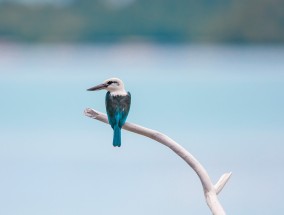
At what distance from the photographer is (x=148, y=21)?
49.1 meters

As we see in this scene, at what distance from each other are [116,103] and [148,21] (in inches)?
1746

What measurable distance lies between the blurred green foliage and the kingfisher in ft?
139

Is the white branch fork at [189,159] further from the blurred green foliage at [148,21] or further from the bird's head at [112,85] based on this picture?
the blurred green foliage at [148,21]

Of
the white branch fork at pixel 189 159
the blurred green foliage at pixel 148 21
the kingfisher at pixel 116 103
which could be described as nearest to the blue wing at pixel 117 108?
the kingfisher at pixel 116 103

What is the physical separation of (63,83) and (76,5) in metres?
6.94

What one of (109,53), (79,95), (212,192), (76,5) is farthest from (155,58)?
(212,192)

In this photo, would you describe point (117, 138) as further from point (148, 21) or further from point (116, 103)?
point (148, 21)

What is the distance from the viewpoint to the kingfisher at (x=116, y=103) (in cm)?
473

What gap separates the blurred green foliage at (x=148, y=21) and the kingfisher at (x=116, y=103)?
4222cm

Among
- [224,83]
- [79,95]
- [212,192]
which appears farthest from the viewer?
[224,83]

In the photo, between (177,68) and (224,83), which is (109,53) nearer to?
(177,68)

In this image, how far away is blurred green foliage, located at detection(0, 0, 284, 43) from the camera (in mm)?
48438

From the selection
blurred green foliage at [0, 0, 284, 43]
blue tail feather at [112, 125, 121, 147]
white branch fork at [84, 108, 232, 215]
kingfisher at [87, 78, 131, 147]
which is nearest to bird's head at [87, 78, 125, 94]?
kingfisher at [87, 78, 131, 147]

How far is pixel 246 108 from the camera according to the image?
32031 mm
